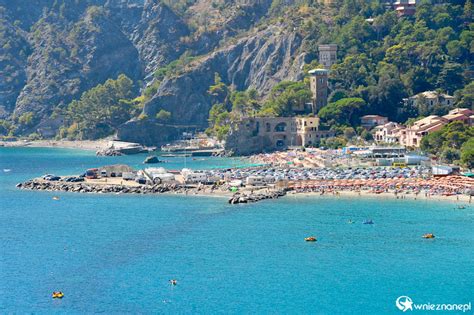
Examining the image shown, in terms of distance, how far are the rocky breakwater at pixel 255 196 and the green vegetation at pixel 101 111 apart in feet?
247

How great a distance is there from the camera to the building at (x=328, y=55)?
135500 mm

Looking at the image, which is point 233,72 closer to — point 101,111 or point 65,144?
point 101,111

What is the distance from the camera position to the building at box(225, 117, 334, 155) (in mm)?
124125

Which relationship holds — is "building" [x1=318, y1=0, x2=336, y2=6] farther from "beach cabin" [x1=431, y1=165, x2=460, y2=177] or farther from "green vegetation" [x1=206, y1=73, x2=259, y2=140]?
"beach cabin" [x1=431, y1=165, x2=460, y2=177]

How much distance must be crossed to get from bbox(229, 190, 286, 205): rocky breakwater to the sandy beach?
219 ft

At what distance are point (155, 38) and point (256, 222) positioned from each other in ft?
374

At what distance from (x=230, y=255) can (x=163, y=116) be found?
9122 cm

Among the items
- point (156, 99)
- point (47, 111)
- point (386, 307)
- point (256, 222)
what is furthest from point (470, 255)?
point (47, 111)

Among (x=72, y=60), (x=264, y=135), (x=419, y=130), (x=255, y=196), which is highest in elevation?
(x=72, y=60)

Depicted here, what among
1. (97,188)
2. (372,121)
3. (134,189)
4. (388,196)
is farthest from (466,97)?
(97,188)

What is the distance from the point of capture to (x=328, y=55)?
136000 millimetres

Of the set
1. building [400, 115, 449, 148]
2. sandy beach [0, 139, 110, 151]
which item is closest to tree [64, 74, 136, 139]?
sandy beach [0, 139, 110, 151]

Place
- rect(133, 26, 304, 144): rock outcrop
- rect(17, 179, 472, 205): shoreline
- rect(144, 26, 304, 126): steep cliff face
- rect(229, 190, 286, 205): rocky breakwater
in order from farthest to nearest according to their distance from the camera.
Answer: rect(133, 26, 304, 144): rock outcrop < rect(144, 26, 304, 126): steep cliff face < rect(229, 190, 286, 205): rocky breakwater < rect(17, 179, 472, 205): shoreline

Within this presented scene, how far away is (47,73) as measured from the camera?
17850 cm
